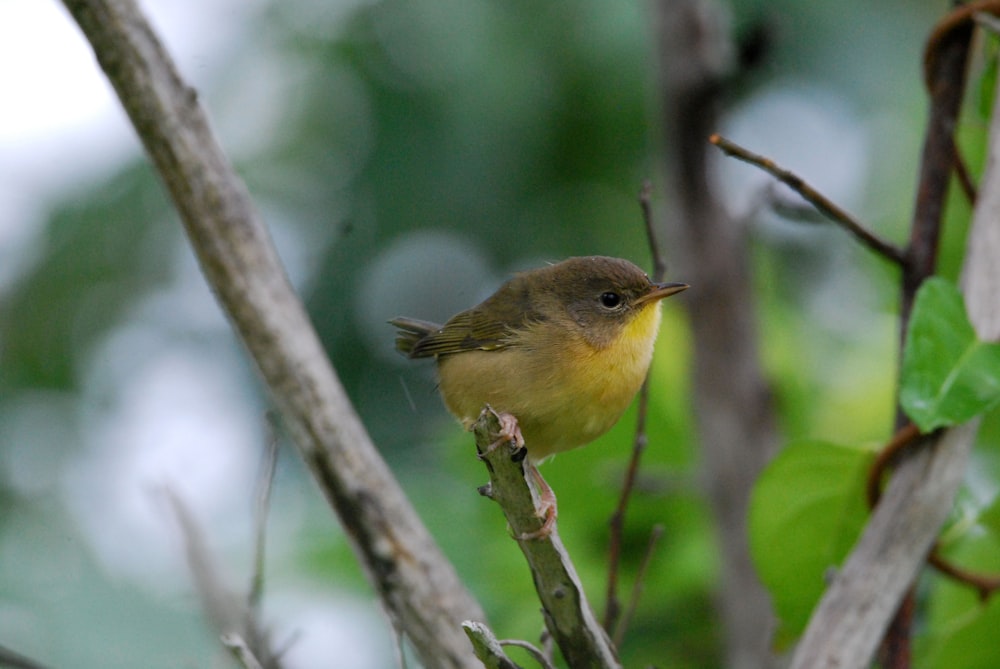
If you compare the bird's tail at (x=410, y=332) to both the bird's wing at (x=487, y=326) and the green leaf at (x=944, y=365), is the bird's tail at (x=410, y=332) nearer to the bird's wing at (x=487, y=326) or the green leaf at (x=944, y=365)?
the bird's wing at (x=487, y=326)

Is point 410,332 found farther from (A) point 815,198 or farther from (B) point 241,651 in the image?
(B) point 241,651

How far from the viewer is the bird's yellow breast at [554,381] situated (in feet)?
8.64

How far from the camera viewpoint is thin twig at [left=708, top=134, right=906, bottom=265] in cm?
199

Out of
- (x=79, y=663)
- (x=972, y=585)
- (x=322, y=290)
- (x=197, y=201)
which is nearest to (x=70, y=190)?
(x=322, y=290)

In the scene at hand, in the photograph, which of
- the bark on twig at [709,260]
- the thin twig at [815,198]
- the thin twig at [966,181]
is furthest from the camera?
the bark on twig at [709,260]

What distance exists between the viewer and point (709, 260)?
3.68 m

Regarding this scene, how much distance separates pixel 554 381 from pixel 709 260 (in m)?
1.18

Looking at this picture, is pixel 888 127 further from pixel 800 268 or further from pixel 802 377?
pixel 802 377

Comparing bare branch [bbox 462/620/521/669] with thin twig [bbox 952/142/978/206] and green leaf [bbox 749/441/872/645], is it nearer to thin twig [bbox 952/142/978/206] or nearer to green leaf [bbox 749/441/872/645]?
green leaf [bbox 749/441/872/645]

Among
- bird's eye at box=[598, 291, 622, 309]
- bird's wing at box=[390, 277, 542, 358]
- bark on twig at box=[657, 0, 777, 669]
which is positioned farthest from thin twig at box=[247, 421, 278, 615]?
bark on twig at box=[657, 0, 777, 669]

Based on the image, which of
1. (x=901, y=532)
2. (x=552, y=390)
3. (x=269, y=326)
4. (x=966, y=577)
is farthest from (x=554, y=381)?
(x=966, y=577)

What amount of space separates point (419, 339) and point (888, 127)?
253cm

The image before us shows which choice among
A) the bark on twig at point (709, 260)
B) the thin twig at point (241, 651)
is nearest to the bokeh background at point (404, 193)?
the bark on twig at point (709, 260)

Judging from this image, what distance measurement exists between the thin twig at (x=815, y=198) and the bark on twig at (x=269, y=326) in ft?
3.00
